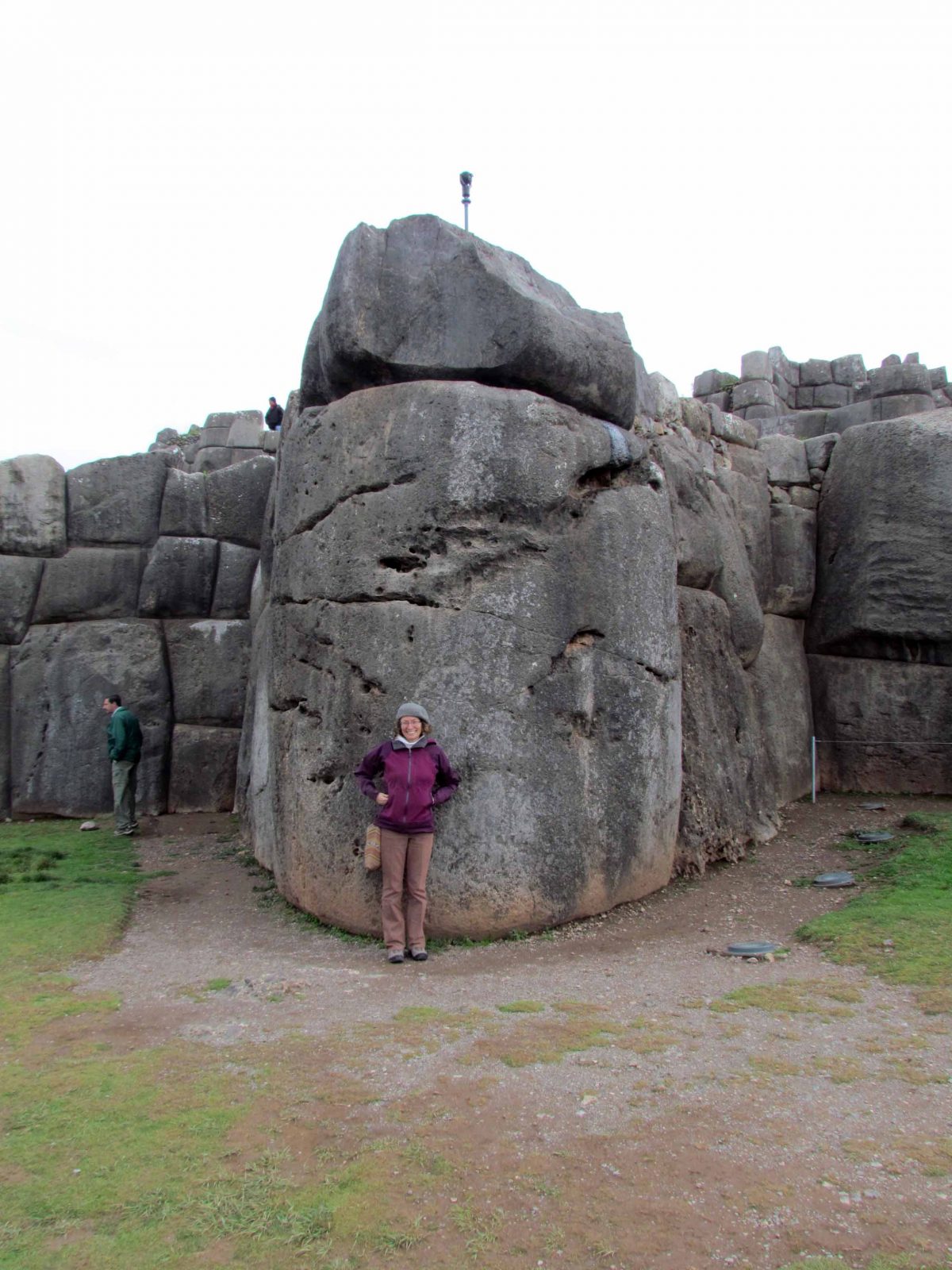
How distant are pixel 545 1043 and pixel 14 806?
765 centimetres

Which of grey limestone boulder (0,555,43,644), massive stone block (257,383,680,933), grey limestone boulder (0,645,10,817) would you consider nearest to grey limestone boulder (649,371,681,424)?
massive stone block (257,383,680,933)

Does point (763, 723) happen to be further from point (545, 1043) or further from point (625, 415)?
point (545, 1043)

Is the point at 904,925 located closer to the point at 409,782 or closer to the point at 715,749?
the point at 715,749

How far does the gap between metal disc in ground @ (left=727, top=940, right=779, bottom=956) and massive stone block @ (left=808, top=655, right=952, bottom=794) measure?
4.84 meters

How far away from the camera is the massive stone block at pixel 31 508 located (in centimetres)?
1054

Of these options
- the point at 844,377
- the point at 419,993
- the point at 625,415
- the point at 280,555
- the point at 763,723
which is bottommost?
the point at 419,993

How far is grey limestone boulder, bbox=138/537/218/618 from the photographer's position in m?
10.6

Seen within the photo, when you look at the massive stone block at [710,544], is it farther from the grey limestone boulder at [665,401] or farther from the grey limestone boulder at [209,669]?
the grey limestone boulder at [209,669]

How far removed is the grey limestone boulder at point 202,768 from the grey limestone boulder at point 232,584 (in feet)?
3.98

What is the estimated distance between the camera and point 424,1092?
12.5 ft

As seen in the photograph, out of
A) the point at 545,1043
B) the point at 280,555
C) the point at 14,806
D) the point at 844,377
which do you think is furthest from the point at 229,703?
the point at 844,377

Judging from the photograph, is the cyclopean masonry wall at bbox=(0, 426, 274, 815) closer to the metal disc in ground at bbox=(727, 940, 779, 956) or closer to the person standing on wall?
the person standing on wall

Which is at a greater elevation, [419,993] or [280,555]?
[280,555]

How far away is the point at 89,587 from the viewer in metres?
10.6
